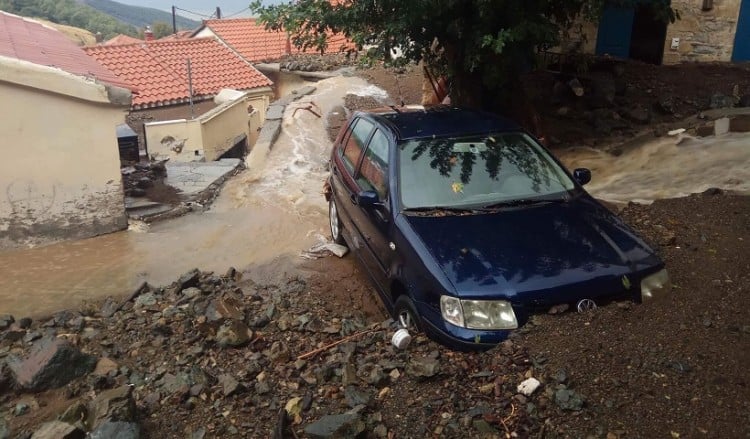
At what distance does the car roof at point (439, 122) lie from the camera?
547 cm

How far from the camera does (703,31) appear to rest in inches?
471

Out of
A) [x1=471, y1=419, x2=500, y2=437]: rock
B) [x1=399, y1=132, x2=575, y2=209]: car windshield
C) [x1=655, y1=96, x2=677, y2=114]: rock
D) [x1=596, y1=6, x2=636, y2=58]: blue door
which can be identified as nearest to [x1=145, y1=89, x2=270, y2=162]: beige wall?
[x1=596, y1=6, x2=636, y2=58]: blue door

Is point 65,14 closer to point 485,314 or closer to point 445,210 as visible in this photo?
point 445,210

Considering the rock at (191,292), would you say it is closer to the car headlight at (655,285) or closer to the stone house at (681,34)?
the car headlight at (655,285)

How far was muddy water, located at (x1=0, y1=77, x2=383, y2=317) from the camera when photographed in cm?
633

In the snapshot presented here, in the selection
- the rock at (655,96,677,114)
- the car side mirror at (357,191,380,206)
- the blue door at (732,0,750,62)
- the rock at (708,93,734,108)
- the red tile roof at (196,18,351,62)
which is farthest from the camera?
the red tile roof at (196,18,351,62)

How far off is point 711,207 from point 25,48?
8.83m

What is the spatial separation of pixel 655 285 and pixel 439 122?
2.41m

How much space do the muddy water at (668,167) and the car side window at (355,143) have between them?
3.29m

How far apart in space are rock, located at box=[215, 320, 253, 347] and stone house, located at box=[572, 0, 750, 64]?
893 cm

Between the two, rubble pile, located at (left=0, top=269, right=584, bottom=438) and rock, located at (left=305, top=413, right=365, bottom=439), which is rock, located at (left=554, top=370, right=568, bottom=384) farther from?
rock, located at (left=305, top=413, right=365, bottom=439)

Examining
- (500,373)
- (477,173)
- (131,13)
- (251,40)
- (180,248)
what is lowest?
(180,248)

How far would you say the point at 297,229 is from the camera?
314 inches

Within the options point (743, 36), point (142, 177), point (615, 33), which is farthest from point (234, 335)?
point (743, 36)
